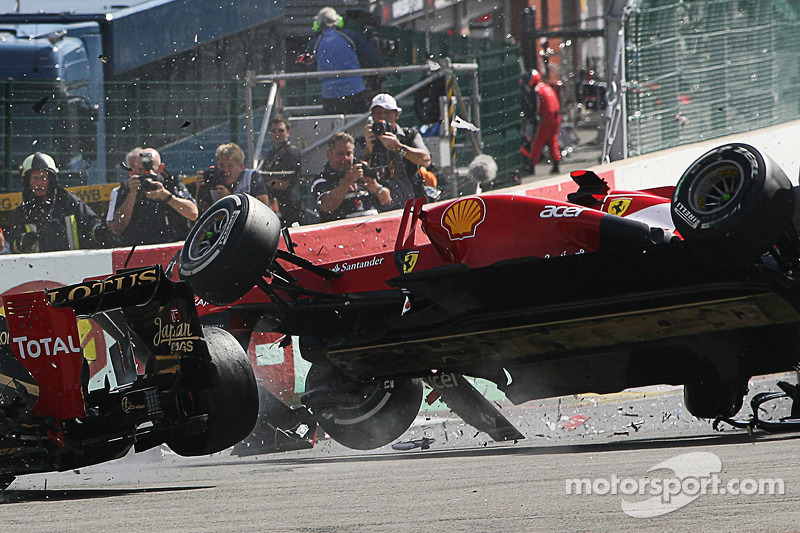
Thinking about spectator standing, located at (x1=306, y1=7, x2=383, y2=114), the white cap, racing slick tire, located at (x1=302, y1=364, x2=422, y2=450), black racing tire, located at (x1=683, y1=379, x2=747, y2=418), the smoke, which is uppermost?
spectator standing, located at (x1=306, y1=7, x2=383, y2=114)

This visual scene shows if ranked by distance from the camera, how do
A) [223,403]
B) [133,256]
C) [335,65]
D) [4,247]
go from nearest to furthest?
[223,403] < [133,256] < [4,247] < [335,65]

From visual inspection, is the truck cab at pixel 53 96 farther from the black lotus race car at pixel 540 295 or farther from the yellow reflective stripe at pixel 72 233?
the black lotus race car at pixel 540 295

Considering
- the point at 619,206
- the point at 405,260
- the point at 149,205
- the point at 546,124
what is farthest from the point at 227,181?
the point at 619,206

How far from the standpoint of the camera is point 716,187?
180 inches

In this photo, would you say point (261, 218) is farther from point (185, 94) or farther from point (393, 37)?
point (393, 37)

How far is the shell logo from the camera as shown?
5355 mm

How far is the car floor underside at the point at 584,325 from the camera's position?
15.7 ft

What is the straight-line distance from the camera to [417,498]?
3.89 metres

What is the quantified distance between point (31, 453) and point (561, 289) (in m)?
2.45

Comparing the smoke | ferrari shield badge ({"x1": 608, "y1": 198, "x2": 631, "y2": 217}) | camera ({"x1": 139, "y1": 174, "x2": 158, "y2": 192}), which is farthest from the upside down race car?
the smoke

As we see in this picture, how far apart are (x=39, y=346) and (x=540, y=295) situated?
2278mm

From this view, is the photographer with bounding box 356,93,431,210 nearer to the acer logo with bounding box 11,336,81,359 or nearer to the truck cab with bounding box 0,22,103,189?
the truck cab with bounding box 0,22,103,189

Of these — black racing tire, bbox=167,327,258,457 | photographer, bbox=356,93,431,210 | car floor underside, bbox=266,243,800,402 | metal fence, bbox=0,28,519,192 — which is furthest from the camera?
photographer, bbox=356,93,431,210

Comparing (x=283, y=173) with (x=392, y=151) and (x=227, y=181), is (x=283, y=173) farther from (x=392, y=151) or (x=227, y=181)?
(x=392, y=151)
